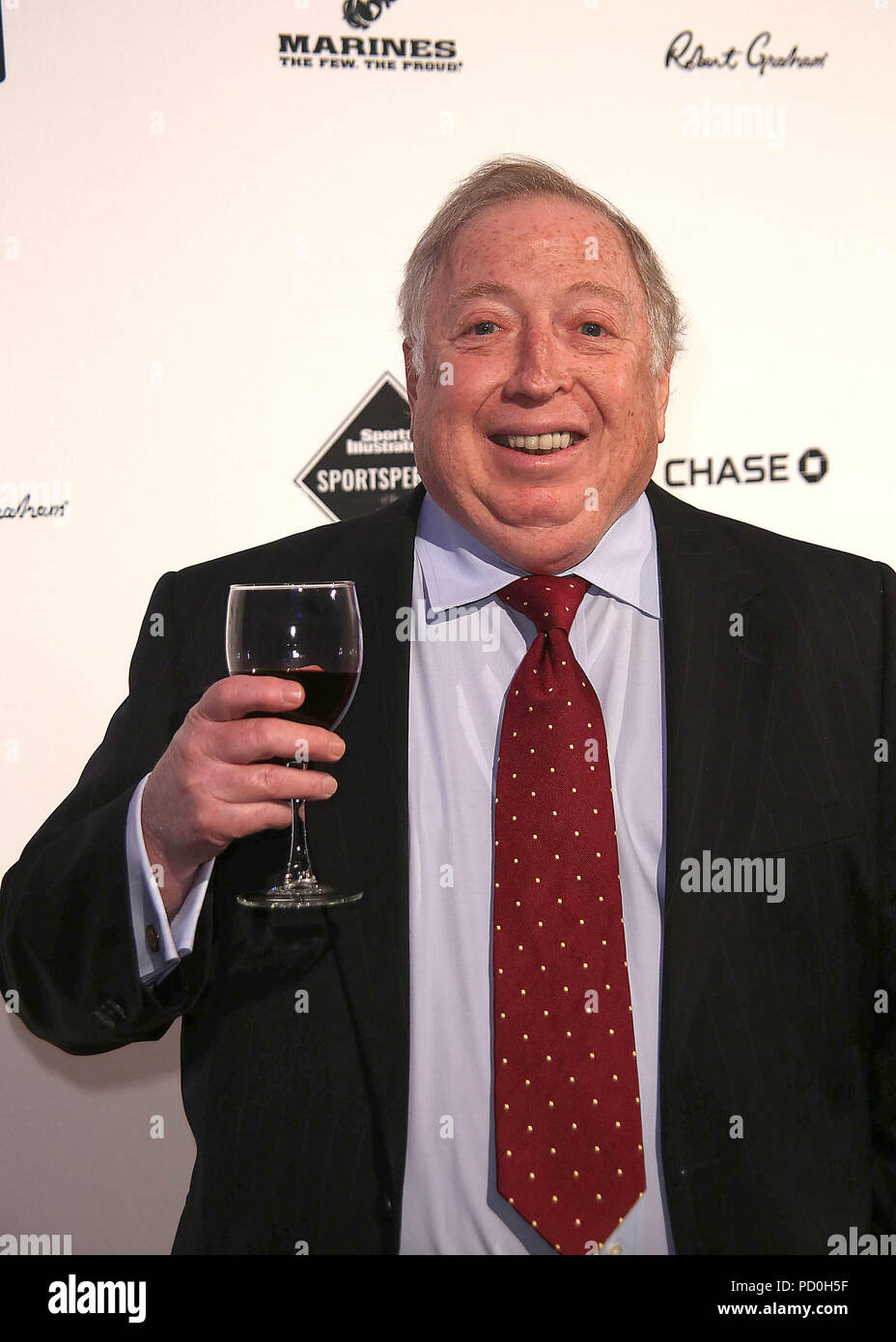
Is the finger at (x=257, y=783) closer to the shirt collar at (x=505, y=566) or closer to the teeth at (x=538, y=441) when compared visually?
the shirt collar at (x=505, y=566)

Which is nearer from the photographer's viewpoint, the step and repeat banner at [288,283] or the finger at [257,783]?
the finger at [257,783]

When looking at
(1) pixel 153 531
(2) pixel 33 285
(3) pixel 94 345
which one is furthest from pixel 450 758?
(2) pixel 33 285

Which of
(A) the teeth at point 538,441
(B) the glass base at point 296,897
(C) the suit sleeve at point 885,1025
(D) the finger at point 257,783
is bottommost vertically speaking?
(C) the suit sleeve at point 885,1025

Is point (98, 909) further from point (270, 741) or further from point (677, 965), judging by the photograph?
point (677, 965)

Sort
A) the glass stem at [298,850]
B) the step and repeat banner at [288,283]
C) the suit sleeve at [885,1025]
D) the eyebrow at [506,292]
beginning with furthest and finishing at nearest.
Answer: the step and repeat banner at [288,283], the eyebrow at [506,292], the suit sleeve at [885,1025], the glass stem at [298,850]

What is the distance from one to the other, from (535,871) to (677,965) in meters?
0.24

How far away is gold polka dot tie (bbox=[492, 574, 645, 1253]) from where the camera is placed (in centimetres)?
158

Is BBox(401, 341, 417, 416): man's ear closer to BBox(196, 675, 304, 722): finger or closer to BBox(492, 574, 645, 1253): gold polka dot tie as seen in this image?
BBox(492, 574, 645, 1253): gold polka dot tie

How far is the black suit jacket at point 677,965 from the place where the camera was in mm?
1658

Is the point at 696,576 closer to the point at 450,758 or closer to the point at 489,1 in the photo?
the point at 450,758

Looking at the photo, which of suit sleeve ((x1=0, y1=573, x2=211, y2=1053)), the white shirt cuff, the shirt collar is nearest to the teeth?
the shirt collar

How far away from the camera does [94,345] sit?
249 centimetres

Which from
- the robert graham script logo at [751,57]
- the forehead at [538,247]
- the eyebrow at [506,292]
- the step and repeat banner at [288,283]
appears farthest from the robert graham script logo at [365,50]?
the eyebrow at [506,292]

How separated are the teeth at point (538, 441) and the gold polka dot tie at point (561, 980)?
366 mm
